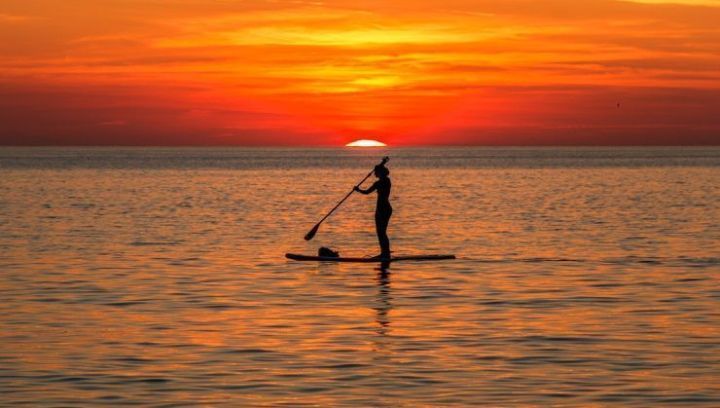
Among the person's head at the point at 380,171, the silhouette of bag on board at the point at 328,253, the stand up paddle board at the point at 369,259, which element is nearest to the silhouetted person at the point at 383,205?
the person's head at the point at 380,171

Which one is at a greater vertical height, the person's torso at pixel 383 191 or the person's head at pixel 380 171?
the person's head at pixel 380 171

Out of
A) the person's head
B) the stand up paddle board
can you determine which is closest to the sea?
the stand up paddle board

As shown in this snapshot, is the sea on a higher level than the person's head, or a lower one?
lower

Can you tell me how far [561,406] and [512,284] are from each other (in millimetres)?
10540

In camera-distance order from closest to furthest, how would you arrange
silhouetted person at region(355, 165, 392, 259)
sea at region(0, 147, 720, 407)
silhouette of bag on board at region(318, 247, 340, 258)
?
1. sea at region(0, 147, 720, 407)
2. silhouetted person at region(355, 165, 392, 259)
3. silhouette of bag on board at region(318, 247, 340, 258)

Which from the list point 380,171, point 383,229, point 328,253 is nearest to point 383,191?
point 380,171

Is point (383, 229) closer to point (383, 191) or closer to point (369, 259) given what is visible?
point (369, 259)

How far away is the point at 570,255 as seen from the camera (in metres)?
29.7

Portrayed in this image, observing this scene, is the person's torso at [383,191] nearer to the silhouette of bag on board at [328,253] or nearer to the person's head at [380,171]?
the person's head at [380,171]

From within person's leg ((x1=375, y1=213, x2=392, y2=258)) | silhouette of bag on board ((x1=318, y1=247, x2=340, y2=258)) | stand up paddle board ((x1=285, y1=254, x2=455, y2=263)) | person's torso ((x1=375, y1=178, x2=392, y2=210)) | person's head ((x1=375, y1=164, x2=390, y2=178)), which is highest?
person's head ((x1=375, y1=164, x2=390, y2=178))

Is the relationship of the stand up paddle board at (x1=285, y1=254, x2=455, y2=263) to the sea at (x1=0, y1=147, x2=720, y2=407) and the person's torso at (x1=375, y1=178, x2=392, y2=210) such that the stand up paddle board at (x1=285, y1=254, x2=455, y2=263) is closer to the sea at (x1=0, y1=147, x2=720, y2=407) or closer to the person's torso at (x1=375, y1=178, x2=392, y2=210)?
the sea at (x1=0, y1=147, x2=720, y2=407)

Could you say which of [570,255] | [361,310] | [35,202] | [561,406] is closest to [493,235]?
[570,255]

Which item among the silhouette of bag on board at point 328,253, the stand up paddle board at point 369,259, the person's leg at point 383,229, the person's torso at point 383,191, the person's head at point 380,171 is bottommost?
the stand up paddle board at point 369,259

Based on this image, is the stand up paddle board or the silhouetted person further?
the stand up paddle board
